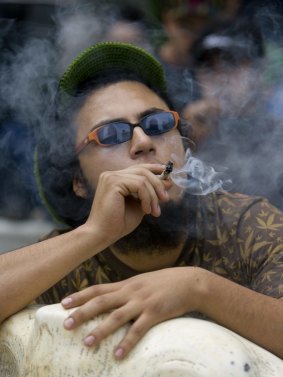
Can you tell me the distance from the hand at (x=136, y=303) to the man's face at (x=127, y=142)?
2.53 feet

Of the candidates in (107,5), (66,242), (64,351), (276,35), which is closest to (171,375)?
(64,351)

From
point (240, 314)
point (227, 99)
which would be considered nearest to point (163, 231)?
point (240, 314)

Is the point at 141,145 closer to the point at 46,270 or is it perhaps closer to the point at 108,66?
the point at 108,66

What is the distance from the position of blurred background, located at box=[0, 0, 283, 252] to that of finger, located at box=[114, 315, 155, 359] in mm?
1624

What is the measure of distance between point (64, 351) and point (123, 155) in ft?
3.54

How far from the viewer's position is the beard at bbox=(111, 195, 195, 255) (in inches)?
122

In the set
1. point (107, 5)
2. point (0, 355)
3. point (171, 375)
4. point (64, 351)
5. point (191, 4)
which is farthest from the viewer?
point (107, 5)

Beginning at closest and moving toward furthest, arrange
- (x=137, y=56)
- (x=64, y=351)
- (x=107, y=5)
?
(x=64, y=351) → (x=137, y=56) → (x=107, y=5)

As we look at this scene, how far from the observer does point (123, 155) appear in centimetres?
312

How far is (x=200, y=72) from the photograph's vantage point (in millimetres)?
4055

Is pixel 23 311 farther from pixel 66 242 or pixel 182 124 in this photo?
pixel 182 124

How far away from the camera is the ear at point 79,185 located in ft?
11.4

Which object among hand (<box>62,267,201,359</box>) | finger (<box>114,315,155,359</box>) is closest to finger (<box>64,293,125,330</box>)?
hand (<box>62,267,201,359</box>)

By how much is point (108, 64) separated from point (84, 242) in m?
1.11
